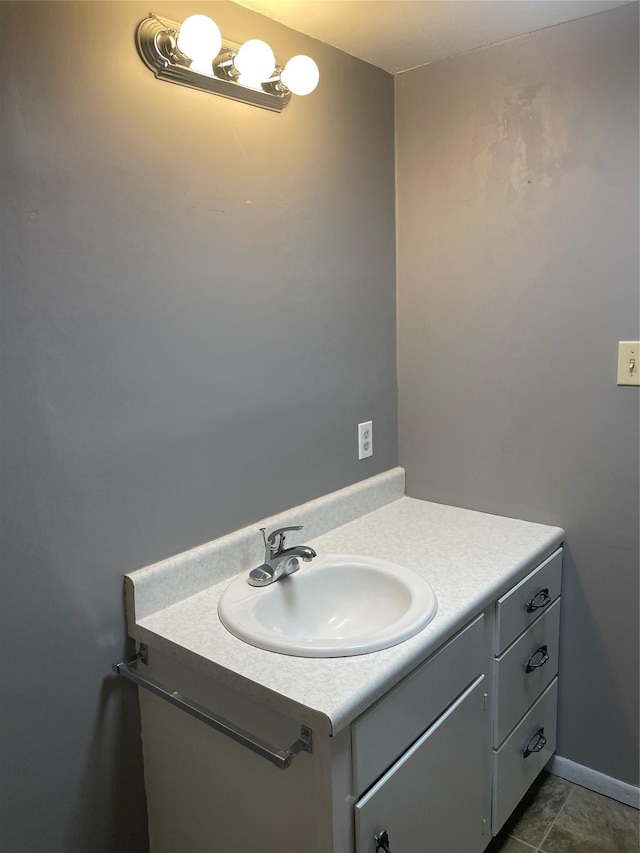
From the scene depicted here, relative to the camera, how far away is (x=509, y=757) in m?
1.63

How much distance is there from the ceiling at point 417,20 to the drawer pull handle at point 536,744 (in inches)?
73.2

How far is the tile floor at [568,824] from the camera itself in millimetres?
1672

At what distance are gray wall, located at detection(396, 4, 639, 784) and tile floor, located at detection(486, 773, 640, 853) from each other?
99mm

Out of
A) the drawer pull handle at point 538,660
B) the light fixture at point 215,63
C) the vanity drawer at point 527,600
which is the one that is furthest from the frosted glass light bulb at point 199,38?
the drawer pull handle at point 538,660

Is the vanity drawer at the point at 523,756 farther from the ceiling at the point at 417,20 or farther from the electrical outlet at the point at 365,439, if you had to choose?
the ceiling at the point at 417,20

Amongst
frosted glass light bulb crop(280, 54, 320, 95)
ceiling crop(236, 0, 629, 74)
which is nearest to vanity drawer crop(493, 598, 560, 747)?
frosted glass light bulb crop(280, 54, 320, 95)

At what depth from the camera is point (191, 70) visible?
1330 mm

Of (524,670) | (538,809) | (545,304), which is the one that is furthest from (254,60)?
(538,809)

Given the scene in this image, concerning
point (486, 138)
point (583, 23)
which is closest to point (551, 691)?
point (486, 138)

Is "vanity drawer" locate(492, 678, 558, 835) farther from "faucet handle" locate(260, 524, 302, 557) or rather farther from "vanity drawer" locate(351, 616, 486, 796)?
"faucet handle" locate(260, 524, 302, 557)

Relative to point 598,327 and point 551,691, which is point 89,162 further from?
point 551,691

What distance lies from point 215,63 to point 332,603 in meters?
1.25

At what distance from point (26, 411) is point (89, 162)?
1.59 feet

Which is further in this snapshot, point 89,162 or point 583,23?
point 583,23
